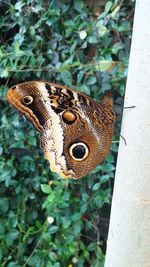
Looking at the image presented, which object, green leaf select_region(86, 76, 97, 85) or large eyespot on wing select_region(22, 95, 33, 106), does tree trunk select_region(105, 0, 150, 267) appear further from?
green leaf select_region(86, 76, 97, 85)

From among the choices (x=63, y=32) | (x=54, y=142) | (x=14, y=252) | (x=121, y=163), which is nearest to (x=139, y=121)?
(x=121, y=163)

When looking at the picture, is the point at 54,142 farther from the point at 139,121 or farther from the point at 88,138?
the point at 139,121

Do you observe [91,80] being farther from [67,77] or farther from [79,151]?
[79,151]

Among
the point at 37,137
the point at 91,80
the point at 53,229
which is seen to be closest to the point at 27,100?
the point at 91,80

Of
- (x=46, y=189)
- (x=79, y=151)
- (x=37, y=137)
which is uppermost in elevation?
(x=79, y=151)

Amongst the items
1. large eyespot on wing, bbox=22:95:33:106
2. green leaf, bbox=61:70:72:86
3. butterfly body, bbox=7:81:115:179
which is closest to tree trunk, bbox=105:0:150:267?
butterfly body, bbox=7:81:115:179

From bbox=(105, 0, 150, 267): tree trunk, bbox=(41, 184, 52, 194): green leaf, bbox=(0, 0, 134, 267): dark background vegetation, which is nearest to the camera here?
bbox=(105, 0, 150, 267): tree trunk
